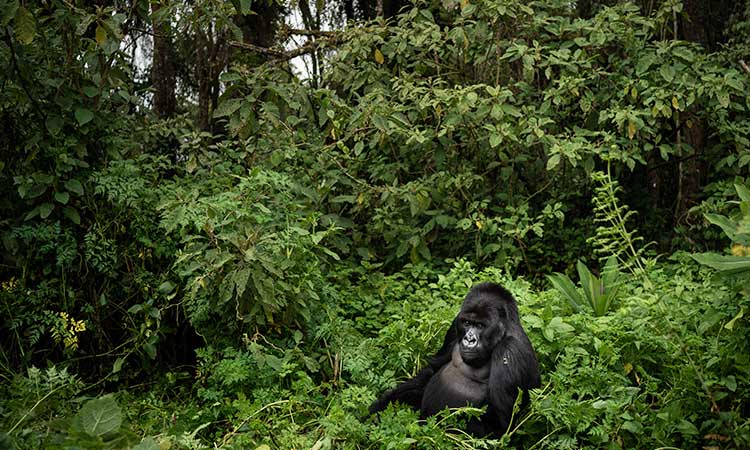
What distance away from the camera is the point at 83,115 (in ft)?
15.0

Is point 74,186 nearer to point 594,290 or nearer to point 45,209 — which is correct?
point 45,209

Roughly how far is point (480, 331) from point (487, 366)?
0.16 meters

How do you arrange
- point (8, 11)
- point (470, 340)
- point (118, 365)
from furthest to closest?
point (118, 365) < point (8, 11) < point (470, 340)

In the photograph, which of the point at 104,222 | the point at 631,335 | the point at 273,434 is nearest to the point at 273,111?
the point at 104,222

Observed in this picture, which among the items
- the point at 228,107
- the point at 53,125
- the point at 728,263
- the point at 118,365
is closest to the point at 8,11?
the point at 53,125

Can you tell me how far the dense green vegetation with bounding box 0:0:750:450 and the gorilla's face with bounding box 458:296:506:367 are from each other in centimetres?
27

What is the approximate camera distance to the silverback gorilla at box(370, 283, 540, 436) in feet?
10.8

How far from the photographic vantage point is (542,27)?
575cm

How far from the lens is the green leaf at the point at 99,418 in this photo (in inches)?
85.4

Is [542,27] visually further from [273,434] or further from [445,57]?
[273,434]

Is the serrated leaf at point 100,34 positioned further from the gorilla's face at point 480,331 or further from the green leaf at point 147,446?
the green leaf at point 147,446

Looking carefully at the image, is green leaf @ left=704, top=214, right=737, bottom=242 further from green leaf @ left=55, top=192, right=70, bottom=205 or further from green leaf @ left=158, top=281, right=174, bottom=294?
green leaf @ left=55, top=192, right=70, bottom=205

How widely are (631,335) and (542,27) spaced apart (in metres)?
2.83

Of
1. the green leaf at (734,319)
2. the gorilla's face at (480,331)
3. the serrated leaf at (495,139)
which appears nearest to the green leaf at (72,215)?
the gorilla's face at (480,331)
